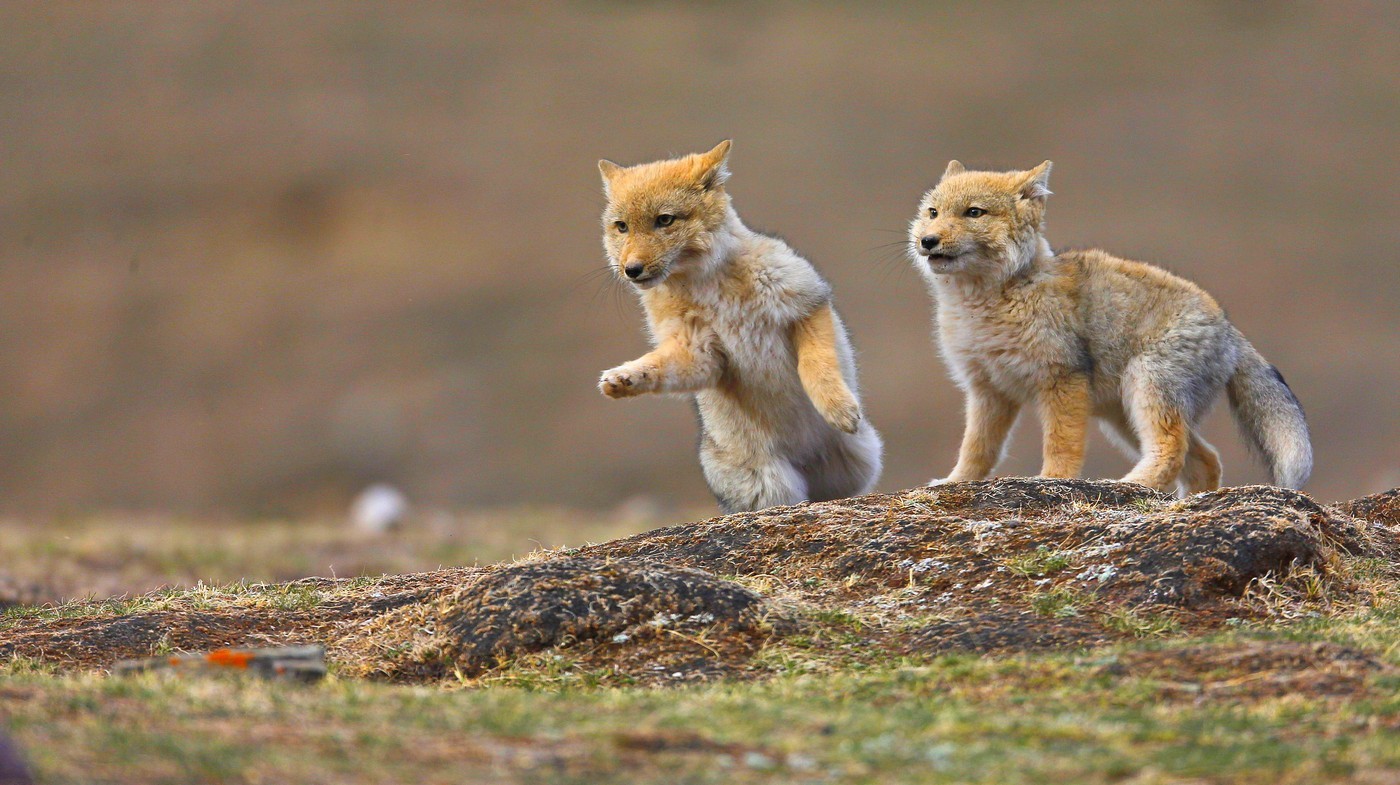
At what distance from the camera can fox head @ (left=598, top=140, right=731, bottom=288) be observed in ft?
27.4

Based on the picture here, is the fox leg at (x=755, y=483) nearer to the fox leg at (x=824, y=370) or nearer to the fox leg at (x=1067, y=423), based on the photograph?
the fox leg at (x=824, y=370)

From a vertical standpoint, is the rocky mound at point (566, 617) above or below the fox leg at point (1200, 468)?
below

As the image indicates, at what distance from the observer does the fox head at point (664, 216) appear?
8352 mm

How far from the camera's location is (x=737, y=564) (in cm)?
697

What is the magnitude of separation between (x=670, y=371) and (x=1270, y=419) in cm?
375

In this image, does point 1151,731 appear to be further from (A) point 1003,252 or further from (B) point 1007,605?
(A) point 1003,252

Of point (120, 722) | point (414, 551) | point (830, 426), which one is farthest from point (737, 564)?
point (414, 551)

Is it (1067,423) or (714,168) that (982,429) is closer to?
(1067,423)

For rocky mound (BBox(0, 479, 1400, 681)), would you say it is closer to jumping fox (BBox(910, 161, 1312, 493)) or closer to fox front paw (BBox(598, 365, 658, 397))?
fox front paw (BBox(598, 365, 658, 397))

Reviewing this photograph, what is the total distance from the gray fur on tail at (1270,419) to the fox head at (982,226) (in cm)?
158

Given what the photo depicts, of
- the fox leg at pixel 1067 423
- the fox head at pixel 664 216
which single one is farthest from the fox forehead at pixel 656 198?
the fox leg at pixel 1067 423

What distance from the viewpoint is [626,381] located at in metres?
7.95

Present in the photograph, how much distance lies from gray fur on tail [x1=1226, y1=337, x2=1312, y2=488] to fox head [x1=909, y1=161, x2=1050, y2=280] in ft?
5.19

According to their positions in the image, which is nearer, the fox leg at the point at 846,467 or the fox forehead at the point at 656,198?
the fox forehead at the point at 656,198
